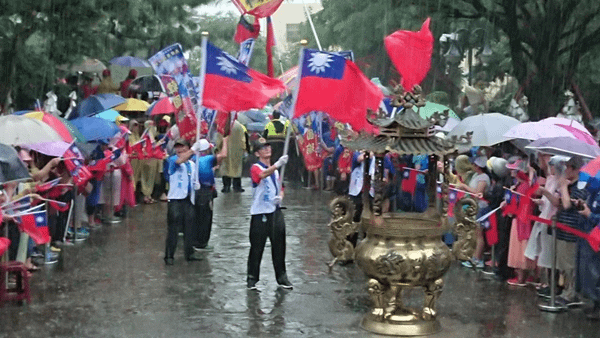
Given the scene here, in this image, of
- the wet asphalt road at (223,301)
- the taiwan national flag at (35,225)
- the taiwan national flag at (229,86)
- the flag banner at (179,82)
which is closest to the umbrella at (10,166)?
the taiwan national flag at (35,225)

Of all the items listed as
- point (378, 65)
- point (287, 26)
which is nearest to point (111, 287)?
point (378, 65)

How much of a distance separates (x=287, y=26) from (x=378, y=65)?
49.1 meters

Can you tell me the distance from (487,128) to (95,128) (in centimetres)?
645

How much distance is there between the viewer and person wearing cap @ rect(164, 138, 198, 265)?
50.3ft

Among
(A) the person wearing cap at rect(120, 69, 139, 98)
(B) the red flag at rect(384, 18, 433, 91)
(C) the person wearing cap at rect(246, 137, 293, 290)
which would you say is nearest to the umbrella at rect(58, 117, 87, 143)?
(C) the person wearing cap at rect(246, 137, 293, 290)

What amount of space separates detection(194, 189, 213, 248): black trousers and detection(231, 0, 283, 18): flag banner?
114 inches

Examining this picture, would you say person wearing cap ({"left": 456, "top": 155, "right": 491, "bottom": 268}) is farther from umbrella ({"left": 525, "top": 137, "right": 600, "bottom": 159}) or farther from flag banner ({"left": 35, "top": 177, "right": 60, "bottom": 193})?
flag banner ({"left": 35, "top": 177, "right": 60, "bottom": 193})

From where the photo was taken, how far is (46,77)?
66.2ft

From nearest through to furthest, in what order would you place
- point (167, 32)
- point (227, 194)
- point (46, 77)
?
point (46, 77), point (227, 194), point (167, 32)

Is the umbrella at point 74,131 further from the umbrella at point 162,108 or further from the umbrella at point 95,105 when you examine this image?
the umbrella at point 162,108

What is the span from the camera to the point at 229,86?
45.6ft

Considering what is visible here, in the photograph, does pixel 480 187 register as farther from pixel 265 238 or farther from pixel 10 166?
pixel 10 166

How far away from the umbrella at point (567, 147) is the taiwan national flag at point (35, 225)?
578cm

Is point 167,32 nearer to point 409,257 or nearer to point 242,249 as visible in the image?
point 242,249
